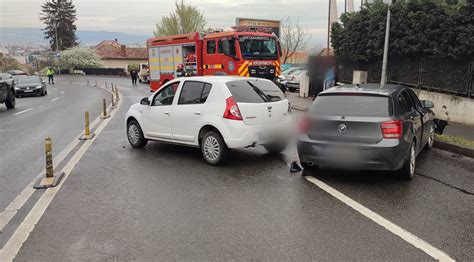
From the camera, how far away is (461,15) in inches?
498

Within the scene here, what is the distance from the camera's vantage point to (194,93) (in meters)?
8.22

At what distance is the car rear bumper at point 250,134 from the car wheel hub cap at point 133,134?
2.70 meters

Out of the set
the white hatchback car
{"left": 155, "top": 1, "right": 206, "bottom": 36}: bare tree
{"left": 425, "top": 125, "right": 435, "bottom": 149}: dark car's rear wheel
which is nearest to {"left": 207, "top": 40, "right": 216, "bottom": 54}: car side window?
the white hatchback car

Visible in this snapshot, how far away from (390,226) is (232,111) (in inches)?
138

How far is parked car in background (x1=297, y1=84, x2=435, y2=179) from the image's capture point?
623 centimetres

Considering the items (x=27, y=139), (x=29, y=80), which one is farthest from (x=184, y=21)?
(x=27, y=139)

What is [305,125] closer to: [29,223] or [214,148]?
[214,148]

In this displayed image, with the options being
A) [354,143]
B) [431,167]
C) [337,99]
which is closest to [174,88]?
[337,99]

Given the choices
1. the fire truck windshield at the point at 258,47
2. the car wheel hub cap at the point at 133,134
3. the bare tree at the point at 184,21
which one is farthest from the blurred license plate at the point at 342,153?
the bare tree at the point at 184,21

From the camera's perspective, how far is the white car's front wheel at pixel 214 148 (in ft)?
25.0

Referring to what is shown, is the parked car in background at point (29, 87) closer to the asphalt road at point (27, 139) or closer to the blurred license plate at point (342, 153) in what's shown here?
the asphalt road at point (27, 139)

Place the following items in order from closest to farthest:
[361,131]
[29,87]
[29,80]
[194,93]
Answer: [361,131]
[194,93]
[29,87]
[29,80]

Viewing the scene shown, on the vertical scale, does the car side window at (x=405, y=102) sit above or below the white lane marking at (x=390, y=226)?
above

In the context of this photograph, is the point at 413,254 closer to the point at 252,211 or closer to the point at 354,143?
the point at 252,211
